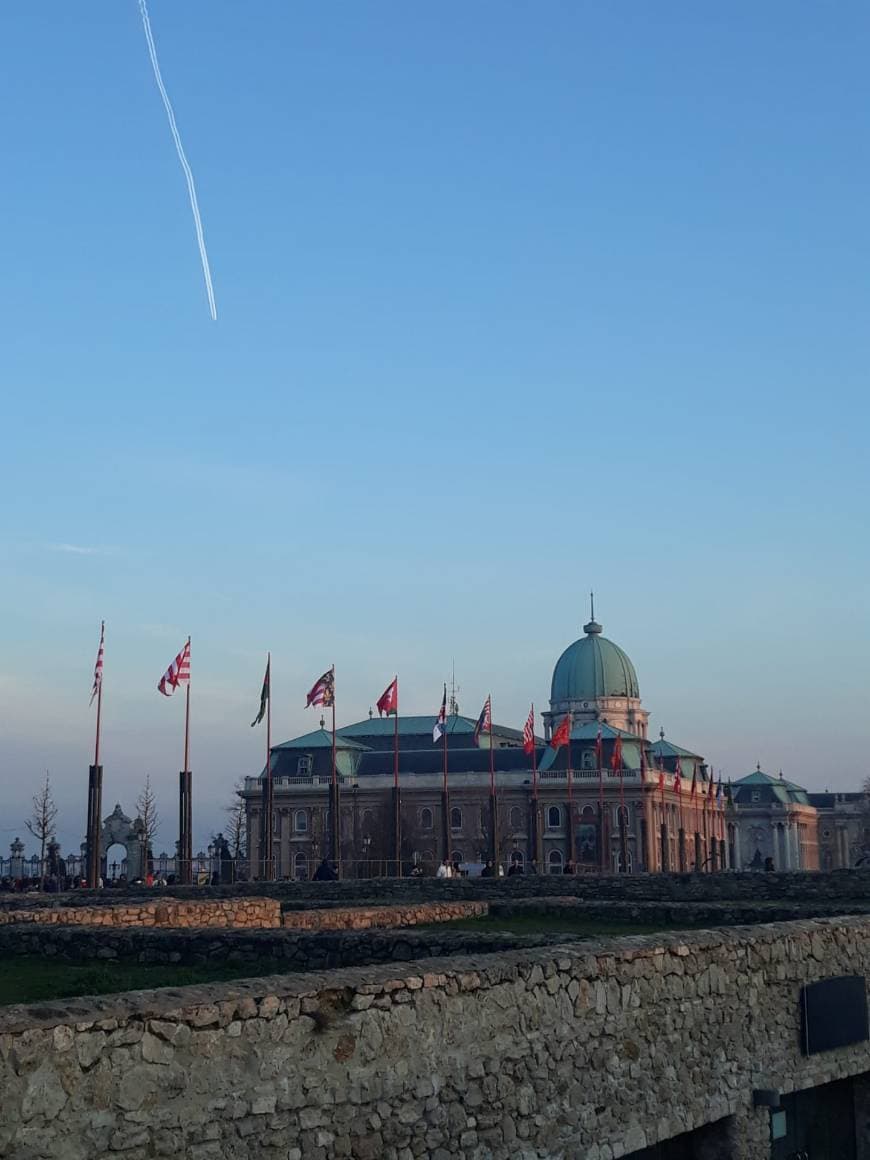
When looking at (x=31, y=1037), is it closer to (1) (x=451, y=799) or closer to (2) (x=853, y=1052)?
(2) (x=853, y=1052)

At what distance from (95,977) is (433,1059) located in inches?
213

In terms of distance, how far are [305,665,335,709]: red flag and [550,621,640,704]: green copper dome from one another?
9362 centimetres

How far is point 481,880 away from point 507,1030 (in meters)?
23.5

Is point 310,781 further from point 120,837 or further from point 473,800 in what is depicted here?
point 120,837

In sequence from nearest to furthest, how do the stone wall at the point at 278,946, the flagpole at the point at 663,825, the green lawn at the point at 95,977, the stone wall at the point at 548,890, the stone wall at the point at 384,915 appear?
the green lawn at the point at 95,977
the stone wall at the point at 278,946
the stone wall at the point at 384,915
the stone wall at the point at 548,890
the flagpole at the point at 663,825

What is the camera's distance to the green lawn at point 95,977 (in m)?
13.5

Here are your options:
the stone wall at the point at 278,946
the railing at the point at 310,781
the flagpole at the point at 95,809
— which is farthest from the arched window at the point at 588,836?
the stone wall at the point at 278,946

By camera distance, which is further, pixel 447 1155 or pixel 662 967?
pixel 662 967

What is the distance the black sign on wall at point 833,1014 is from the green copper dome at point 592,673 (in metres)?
135

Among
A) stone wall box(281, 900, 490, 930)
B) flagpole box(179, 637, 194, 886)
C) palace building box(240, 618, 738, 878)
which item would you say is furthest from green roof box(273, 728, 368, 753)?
stone wall box(281, 900, 490, 930)

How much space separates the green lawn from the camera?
1348cm

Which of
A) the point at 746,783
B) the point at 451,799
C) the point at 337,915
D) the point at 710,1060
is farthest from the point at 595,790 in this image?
the point at 710,1060

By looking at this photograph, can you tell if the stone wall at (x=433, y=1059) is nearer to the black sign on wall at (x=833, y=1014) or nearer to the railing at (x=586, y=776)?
the black sign on wall at (x=833, y=1014)

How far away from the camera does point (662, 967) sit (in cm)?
1268
